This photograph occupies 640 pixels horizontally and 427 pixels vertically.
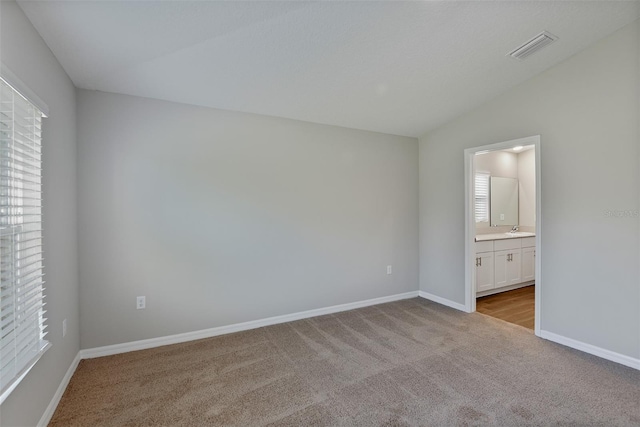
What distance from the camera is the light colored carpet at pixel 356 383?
6.12 ft

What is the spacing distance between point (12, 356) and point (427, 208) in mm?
4266

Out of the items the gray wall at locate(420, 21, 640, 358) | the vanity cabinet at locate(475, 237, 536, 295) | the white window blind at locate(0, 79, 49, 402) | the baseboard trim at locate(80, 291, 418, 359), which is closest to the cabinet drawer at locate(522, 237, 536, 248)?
the vanity cabinet at locate(475, 237, 536, 295)

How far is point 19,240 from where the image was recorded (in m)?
1.58

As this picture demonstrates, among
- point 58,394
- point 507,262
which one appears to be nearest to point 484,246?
point 507,262

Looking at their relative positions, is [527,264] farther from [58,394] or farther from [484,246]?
[58,394]

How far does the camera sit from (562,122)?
9.27 feet

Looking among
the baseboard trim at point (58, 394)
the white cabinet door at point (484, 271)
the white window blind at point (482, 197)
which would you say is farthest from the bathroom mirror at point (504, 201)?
the baseboard trim at point (58, 394)

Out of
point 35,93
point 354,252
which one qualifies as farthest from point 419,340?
point 35,93

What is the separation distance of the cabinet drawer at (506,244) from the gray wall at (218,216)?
1.65 m

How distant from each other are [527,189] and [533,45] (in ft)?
11.7

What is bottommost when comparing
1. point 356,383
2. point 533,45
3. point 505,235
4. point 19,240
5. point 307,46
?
point 356,383

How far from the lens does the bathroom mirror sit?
5117mm

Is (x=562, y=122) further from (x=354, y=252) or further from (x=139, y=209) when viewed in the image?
(x=139, y=209)

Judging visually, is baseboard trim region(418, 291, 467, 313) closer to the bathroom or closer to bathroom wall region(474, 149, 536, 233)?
the bathroom
